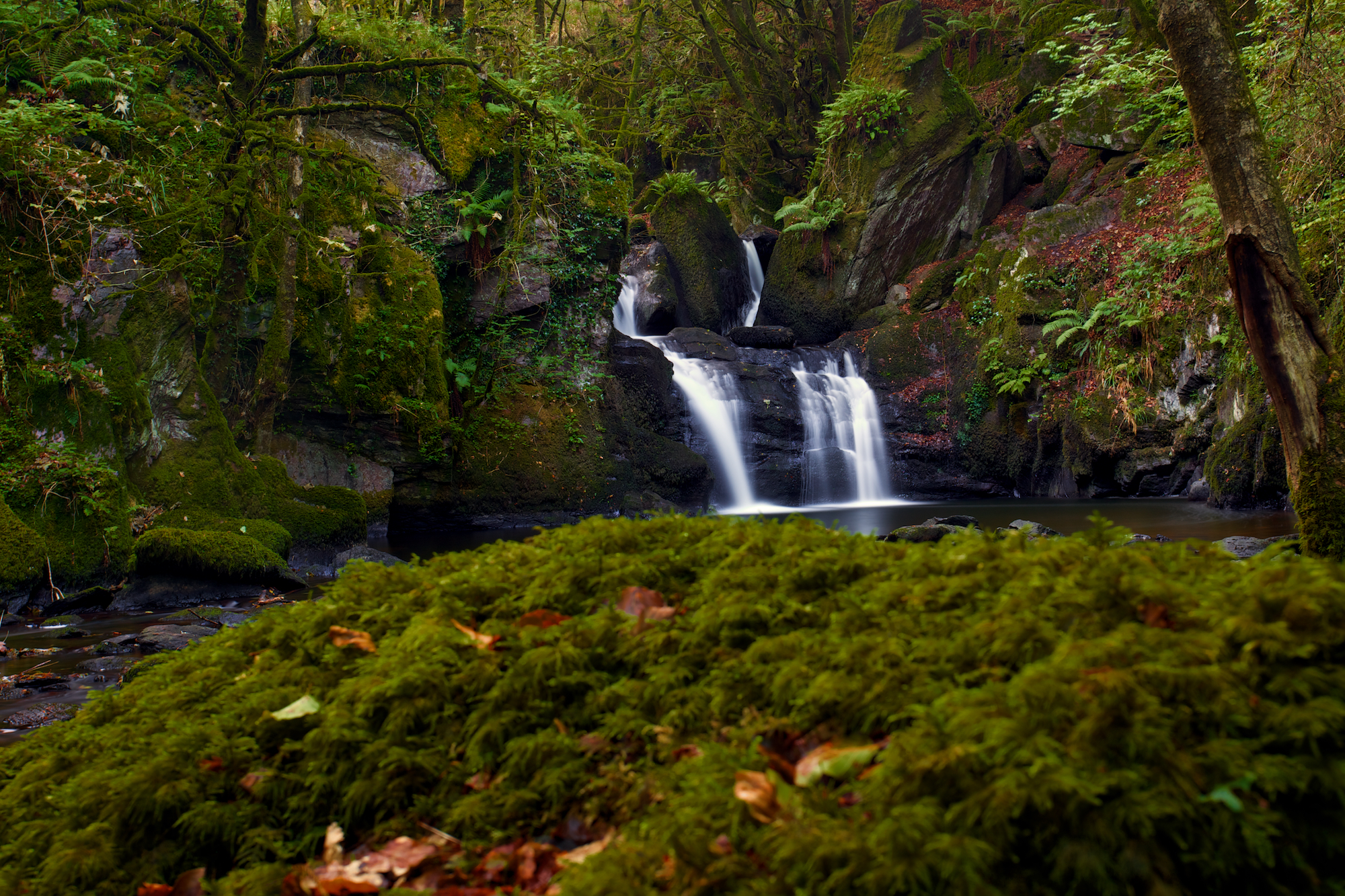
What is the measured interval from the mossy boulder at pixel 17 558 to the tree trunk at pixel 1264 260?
391 inches

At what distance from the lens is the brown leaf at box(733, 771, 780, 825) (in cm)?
137

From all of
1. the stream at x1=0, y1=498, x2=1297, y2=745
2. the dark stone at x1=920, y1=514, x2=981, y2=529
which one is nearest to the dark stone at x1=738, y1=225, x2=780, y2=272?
the stream at x1=0, y1=498, x2=1297, y2=745

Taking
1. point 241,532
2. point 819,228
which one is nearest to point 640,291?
point 819,228

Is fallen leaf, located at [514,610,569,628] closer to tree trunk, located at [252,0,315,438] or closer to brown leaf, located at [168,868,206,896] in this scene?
brown leaf, located at [168,868,206,896]

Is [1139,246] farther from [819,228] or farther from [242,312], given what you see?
[242,312]

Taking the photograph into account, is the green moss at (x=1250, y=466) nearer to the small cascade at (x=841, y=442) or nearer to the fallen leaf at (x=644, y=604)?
the small cascade at (x=841, y=442)

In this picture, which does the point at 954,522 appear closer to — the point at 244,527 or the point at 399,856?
the point at 244,527

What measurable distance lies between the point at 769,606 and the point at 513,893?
81 centimetres

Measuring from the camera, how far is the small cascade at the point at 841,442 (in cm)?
1884

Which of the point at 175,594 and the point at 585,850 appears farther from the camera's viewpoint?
the point at 175,594

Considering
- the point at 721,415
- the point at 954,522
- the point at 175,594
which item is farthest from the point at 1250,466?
the point at 175,594

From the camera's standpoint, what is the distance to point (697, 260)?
22625 millimetres

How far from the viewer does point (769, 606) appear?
1868 millimetres

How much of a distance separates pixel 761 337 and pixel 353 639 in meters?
19.2
